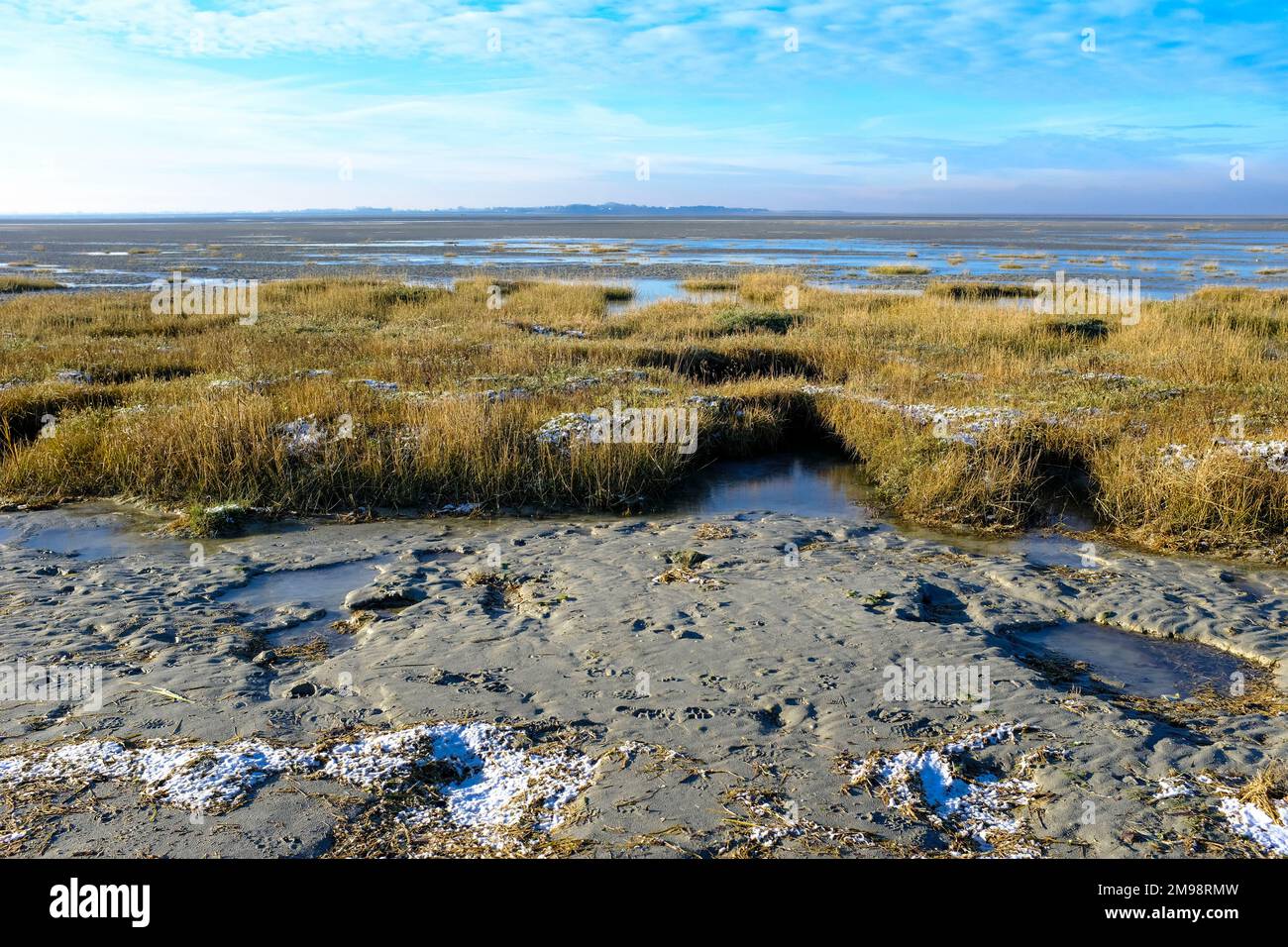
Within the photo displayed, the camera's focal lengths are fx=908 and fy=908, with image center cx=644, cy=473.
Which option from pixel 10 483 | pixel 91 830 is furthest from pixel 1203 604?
pixel 10 483

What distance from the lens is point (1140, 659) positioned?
6.36 meters

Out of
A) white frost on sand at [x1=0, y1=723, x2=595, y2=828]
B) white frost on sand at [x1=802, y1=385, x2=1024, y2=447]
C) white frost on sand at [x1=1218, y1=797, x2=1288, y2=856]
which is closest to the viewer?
white frost on sand at [x1=1218, y1=797, x2=1288, y2=856]

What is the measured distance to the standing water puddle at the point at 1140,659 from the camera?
5.95 metres

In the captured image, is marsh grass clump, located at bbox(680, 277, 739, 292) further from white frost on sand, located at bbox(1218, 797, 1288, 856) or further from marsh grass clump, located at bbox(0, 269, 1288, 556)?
white frost on sand, located at bbox(1218, 797, 1288, 856)

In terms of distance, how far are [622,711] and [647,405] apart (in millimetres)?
7191

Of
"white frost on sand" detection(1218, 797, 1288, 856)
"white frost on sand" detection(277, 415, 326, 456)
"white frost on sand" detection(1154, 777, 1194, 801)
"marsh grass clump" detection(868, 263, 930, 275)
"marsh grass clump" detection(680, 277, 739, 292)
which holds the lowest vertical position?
"white frost on sand" detection(1218, 797, 1288, 856)

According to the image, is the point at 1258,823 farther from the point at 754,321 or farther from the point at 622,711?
the point at 754,321

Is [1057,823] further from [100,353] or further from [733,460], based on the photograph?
[100,353]

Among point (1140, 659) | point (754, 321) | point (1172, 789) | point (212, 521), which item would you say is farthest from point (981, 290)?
point (1172, 789)

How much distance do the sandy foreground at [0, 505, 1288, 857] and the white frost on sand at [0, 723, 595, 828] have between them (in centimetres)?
2

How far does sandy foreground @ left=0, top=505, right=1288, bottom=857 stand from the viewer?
4.17 meters

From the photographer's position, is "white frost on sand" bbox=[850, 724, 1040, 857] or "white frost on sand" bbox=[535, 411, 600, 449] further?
"white frost on sand" bbox=[535, 411, 600, 449]

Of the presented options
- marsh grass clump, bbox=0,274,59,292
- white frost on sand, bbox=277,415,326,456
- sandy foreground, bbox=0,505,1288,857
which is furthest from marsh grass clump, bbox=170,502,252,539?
A: marsh grass clump, bbox=0,274,59,292

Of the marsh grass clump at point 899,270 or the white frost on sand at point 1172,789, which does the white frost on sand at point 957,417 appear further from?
the marsh grass clump at point 899,270
